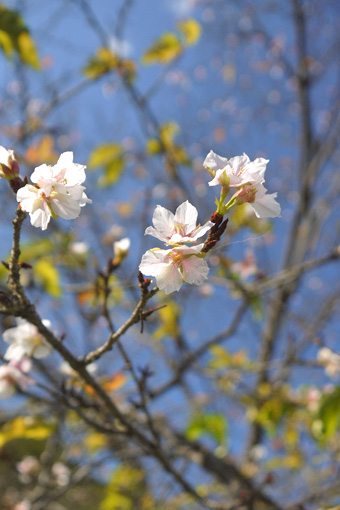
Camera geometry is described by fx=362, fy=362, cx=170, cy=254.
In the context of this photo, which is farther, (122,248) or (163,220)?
(122,248)

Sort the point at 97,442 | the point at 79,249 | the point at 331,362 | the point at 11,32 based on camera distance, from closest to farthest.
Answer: the point at 11,32, the point at 331,362, the point at 79,249, the point at 97,442

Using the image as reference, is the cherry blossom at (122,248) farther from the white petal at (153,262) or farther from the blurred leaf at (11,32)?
the blurred leaf at (11,32)

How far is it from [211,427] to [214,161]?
1.68 meters

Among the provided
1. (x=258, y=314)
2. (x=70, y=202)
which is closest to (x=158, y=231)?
(x=70, y=202)

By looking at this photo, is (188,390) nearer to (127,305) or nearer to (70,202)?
(127,305)

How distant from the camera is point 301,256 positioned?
3537 mm

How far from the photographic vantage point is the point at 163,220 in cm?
68

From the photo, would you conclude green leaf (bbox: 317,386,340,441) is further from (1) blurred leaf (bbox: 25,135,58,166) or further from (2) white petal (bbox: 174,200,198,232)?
(1) blurred leaf (bbox: 25,135,58,166)

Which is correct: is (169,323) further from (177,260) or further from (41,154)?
(177,260)

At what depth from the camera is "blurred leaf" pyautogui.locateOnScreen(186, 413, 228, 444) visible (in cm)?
194

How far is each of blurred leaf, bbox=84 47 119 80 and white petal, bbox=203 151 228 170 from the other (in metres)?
1.93

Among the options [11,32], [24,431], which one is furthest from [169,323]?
[11,32]

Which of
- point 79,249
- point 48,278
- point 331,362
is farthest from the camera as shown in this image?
point 79,249

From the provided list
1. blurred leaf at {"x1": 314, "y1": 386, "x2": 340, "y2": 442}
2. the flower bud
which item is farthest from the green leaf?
the flower bud
